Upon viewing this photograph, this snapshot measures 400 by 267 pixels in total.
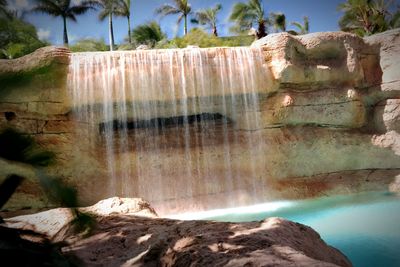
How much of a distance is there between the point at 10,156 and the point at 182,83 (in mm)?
8520

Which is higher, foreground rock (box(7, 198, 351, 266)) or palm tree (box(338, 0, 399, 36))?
palm tree (box(338, 0, 399, 36))

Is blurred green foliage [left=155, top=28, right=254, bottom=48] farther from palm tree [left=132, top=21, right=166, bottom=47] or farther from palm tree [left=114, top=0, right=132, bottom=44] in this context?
palm tree [left=114, top=0, right=132, bottom=44]

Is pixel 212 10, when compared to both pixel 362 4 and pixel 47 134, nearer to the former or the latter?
pixel 362 4

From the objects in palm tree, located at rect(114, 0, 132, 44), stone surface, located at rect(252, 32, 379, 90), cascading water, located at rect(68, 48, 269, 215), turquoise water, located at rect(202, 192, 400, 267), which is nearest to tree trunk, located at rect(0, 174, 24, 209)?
turquoise water, located at rect(202, 192, 400, 267)

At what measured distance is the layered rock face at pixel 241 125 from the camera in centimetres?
1052

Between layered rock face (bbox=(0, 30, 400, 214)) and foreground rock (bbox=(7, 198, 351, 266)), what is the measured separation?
19.9 feet

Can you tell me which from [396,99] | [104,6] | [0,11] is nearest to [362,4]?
[396,99]

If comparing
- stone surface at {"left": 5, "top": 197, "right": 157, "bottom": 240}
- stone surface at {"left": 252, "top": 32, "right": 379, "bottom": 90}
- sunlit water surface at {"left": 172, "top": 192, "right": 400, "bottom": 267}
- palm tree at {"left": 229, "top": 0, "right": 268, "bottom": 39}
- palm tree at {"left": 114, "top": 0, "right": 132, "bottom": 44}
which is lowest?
sunlit water surface at {"left": 172, "top": 192, "right": 400, "bottom": 267}

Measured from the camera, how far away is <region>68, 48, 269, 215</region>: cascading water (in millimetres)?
10469

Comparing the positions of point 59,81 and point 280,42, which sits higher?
point 280,42

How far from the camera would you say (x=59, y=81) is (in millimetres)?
10258

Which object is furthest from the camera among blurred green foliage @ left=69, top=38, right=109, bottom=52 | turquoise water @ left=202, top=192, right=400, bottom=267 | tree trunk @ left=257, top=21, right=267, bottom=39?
blurred green foliage @ left=69, top=38, right=109, bottom=52

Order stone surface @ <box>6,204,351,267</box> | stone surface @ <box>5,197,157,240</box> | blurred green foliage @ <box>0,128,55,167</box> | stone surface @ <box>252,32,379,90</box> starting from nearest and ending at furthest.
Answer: blurred green foliage @ <box>0,128,55,167</box>
stone surface @ <box>6,204,351,267</box>
stone surface @ <box>5,197,157,240</box>
stone surface @ <box>252,32,379,90</box>

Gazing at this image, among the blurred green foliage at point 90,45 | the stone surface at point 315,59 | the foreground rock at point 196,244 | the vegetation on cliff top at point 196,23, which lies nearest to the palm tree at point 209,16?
the vegetation on cliff top at point 196,23
